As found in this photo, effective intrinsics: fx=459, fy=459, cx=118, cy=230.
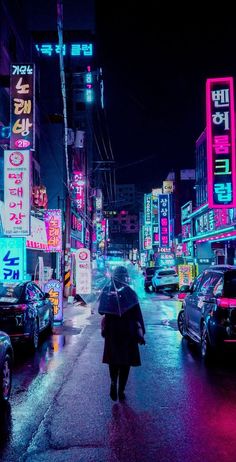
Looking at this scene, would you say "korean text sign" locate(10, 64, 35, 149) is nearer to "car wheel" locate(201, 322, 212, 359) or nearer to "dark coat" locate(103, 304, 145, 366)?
"car wheel" locate(201, 322, 212, 359)

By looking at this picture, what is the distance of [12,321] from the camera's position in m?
9.71

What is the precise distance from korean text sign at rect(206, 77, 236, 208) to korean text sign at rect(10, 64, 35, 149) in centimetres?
804

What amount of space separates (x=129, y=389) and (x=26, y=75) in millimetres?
13697

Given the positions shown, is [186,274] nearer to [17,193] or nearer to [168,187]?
[17,193]

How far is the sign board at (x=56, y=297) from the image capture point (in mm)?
14953

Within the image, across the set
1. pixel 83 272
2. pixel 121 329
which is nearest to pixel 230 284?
pixel 121 329

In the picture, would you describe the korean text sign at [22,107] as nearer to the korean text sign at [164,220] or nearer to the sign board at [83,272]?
the sign board at [83,272]

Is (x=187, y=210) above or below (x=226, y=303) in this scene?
above

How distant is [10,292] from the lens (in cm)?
1033

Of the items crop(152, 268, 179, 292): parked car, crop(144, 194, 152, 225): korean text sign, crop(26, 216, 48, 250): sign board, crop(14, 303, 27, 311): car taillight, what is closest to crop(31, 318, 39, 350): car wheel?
crop(14, 303, 27, 311): car taillight

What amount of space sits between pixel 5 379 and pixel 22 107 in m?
13.0

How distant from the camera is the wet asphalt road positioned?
4547 millimetres

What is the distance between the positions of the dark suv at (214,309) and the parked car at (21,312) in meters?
3.63

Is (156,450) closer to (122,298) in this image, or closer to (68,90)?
(122,298)
